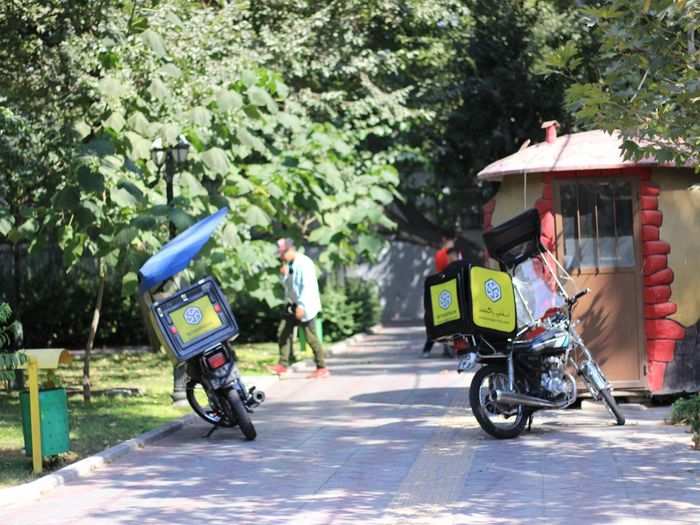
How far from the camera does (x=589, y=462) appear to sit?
Result: 1029cm

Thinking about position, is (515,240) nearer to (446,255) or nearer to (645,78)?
(645,78)

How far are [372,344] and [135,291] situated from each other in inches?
454

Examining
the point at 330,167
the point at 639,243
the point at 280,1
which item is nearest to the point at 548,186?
the point at 639,243

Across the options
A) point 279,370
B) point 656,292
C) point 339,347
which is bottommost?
point 339,347

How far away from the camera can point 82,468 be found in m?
10.6

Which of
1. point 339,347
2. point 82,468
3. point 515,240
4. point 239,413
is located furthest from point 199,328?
point 339,347

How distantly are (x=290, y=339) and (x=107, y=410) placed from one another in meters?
6.81

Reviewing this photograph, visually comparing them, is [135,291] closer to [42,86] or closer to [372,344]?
[42,86]

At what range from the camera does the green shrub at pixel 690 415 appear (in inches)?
423

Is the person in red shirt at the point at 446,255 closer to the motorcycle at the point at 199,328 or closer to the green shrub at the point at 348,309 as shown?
the green shrub at the point at 348,309

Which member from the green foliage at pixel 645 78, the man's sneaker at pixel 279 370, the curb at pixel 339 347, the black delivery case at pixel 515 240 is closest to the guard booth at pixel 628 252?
the black delivery case at pixel 515 240

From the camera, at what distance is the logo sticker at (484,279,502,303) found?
467 inches

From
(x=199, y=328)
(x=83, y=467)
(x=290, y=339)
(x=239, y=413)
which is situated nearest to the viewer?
(x=83, y=467)

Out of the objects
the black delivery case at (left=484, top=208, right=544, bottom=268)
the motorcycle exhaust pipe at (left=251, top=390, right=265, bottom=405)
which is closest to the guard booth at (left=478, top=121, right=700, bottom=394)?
the black delivery case at (left=484, top=208, right=544, bottom=268)
